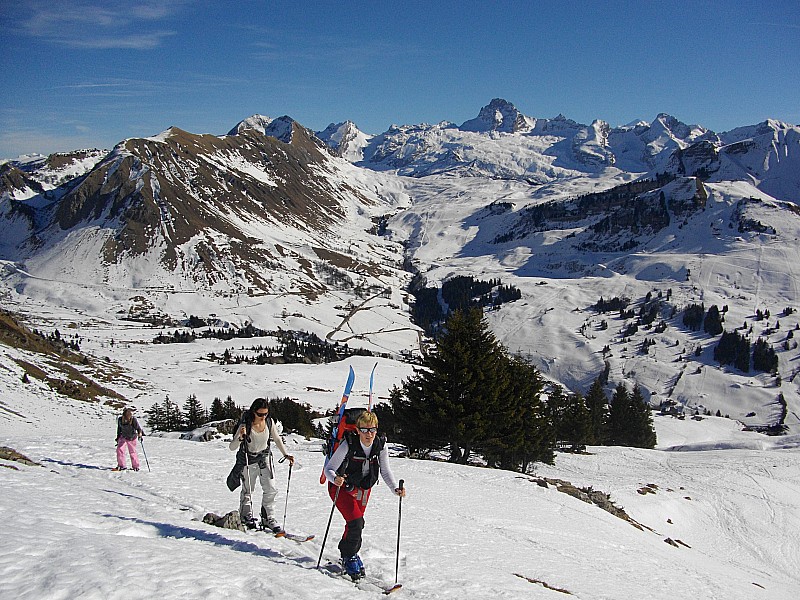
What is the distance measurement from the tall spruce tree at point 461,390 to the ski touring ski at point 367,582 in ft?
76.1

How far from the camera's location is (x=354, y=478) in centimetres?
953

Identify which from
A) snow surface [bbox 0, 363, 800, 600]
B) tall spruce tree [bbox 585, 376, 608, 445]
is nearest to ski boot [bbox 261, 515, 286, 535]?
snow surface [bbox 0, 363, 800, 600]

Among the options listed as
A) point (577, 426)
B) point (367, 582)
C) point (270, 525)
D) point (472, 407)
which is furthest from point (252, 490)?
point (577, 426)

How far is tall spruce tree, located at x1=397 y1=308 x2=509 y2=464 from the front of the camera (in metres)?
33.1

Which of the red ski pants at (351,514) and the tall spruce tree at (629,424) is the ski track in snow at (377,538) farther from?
the tall spruce tree at (629,424)

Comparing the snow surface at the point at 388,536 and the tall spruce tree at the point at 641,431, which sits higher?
the snow surface at the point at 388,536

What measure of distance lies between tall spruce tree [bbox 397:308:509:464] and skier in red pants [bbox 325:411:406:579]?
76.7ft

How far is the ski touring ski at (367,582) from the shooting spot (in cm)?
900

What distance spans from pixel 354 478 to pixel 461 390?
25118mm

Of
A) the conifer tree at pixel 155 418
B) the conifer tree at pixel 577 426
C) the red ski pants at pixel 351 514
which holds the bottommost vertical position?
the conifer tree at pixel 155 418

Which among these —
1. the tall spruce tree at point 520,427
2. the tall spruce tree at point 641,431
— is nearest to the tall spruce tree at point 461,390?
the tall spruce tree at point 520,427

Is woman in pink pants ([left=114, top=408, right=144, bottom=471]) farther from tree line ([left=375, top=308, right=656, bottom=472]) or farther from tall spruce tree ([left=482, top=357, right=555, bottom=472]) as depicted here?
tall spruce tree ([left=482, top=357, right=555, bottom=472])

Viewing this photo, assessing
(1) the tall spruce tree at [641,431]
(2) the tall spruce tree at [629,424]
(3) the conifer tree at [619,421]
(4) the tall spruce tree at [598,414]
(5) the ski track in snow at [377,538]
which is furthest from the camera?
(3) the conifer tree at [619,421]

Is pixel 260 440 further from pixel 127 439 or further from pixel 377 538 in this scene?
pixel 127 439
